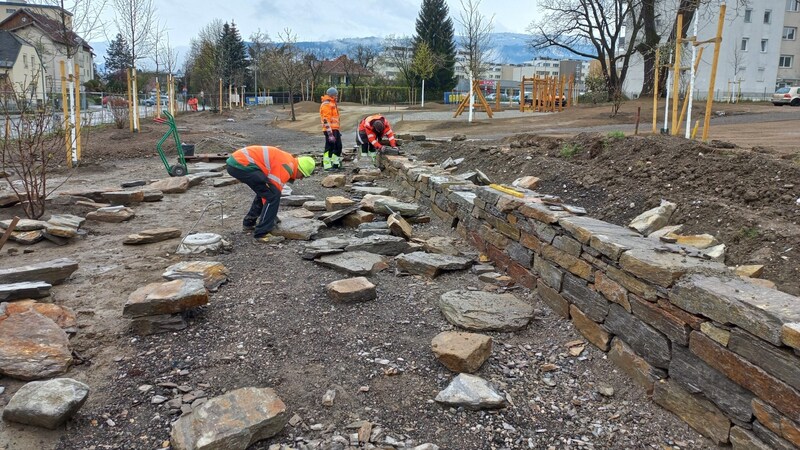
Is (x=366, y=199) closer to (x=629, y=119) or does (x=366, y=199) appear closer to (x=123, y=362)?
(x=123, y=362)

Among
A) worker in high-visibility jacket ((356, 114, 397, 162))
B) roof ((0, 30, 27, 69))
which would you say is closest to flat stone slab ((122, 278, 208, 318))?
worker in high-visibility jacket ((356, 114, 397, 162))

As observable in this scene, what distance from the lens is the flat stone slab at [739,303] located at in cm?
235

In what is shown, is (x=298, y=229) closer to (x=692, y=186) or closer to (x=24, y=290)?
(x=24, y=290)

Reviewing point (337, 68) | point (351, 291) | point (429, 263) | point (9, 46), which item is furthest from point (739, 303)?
point (337, 68)

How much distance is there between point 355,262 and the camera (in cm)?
496

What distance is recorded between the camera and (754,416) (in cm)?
248

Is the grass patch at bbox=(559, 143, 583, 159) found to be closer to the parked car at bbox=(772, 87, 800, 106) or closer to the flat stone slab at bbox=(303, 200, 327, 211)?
the flat stone slab at bbox=(303, 200, 327, 211)

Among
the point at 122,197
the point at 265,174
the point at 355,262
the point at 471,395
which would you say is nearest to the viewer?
the point at 471,395

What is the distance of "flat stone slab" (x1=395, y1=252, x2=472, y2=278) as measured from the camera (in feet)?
16.2

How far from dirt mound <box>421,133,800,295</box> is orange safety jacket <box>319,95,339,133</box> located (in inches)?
161

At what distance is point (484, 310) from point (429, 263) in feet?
3.40

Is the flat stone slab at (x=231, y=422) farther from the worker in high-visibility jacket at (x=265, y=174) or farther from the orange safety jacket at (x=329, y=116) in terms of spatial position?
the orange safety jacket at (x=329, y=116)

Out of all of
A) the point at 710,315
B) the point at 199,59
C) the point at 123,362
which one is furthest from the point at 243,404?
the point at 199,59

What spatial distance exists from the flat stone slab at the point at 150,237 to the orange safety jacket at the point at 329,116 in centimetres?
531
